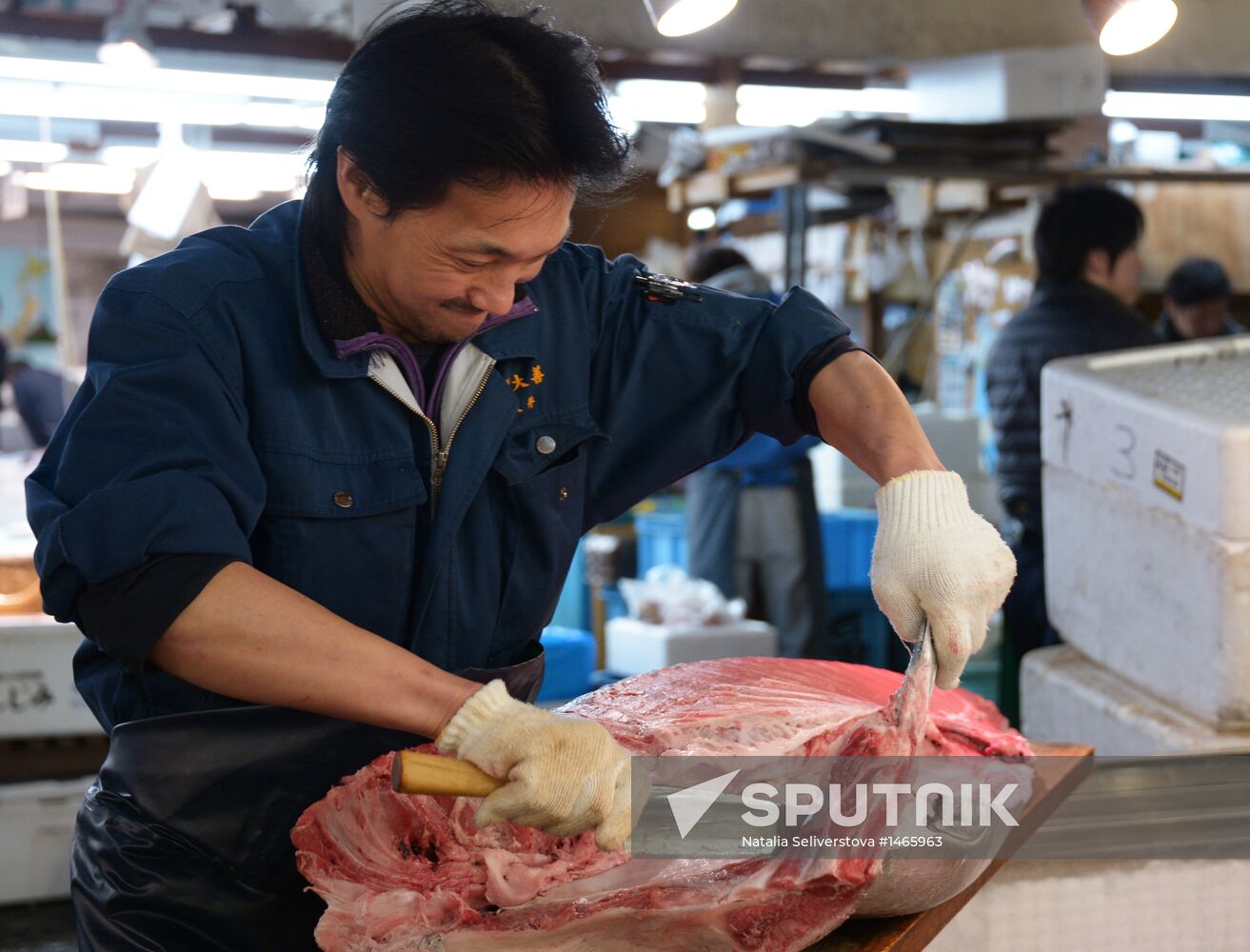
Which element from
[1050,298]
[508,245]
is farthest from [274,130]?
[508,245]

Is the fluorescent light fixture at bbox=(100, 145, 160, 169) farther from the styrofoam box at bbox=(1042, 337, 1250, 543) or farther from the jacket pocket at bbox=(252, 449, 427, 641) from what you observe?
the jacket pocket at bbox=(252, 449, 427, 641)

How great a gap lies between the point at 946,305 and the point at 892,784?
8173 mm

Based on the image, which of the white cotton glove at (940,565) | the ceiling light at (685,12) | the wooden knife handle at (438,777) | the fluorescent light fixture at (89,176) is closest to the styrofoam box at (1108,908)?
the white cotton glove at (940,565)

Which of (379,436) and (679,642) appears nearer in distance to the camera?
(379,436)

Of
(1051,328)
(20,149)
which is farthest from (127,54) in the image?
(20,149)

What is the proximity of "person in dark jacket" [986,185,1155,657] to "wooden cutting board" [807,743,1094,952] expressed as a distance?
2.13m

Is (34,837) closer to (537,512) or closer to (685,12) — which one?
(537,512)

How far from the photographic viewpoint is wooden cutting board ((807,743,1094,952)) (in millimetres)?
1418

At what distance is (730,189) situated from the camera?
5184mm

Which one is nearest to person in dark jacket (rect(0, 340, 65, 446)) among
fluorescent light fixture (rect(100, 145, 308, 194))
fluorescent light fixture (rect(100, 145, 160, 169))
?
fluorescent light fixture (rect(100, 145, 308, 194))

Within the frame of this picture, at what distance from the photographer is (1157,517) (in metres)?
2.29

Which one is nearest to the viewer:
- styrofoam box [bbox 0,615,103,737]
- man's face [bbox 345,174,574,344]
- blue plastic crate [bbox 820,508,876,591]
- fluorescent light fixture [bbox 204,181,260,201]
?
man's face [bbox 345,174,574,344]

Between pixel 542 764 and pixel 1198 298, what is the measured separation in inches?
235

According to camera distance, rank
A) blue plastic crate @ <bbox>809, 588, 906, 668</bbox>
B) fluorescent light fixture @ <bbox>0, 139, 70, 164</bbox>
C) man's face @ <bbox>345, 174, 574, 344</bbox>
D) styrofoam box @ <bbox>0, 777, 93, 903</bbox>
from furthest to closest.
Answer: fluorescent light fixture @ <bbox>0, 139, 70, 164</bbox>, blue plastic crate @ <bbox>809, 588, 906, 668</bbox>, styrofoam box @ <bbox>0, 777, 93, 903</bbox>, man's face @ <bbox>345, 174, 574, 344</bbox>
